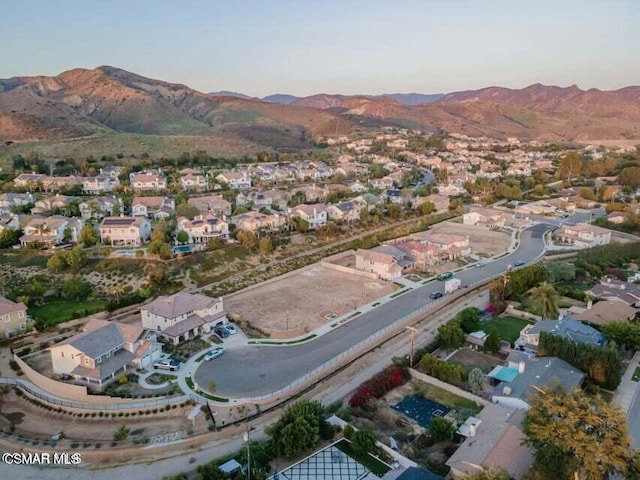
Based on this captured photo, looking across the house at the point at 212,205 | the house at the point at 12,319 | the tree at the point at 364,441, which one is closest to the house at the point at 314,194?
the house at the point at 212,205

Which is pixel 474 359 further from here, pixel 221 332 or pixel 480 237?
pixel 480 237

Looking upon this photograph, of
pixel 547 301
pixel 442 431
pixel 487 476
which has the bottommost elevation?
pixel 442 431

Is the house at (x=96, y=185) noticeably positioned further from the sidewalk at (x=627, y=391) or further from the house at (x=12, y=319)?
the sidewalk at (x=627, y=391)

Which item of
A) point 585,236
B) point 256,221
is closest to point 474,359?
point 256,221

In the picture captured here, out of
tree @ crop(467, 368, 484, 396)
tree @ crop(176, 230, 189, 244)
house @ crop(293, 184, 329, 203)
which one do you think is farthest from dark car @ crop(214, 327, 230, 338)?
house @ crop(293, 184, 329, 203)

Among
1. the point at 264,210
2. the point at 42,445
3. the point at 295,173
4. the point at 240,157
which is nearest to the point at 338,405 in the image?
the point at 42,445
